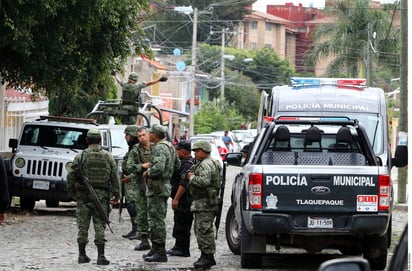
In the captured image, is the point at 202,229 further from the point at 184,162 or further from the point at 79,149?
the point at 79,149

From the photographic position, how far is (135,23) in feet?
77.2

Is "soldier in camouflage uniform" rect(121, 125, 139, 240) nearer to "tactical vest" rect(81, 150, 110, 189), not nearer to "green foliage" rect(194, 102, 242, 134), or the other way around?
"tactical vest" rect(81, 150, 110, 189)

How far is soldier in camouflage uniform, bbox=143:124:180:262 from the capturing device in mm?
13984

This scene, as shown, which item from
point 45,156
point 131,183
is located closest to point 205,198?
point 131,183

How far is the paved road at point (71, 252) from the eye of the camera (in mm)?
13922

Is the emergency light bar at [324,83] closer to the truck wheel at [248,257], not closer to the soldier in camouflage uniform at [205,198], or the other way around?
the soldier in camouflage uniform at [205,198]

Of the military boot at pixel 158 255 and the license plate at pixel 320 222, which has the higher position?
the license plate at pixel 320 222

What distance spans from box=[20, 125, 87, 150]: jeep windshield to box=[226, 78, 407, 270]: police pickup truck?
24.3 feet

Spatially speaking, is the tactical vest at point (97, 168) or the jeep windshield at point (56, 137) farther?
the jeep windshield at point (56, 137)

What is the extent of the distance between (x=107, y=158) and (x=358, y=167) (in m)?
3.40

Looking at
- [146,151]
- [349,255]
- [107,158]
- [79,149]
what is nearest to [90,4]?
[79,149]

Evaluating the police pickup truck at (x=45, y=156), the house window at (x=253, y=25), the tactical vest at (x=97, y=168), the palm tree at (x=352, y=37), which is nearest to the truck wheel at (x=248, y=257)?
the tactical vest at (x=97, y=168)

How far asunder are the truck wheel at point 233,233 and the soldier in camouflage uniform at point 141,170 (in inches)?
50.5

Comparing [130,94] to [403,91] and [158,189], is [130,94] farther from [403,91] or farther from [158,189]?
[158,189]
